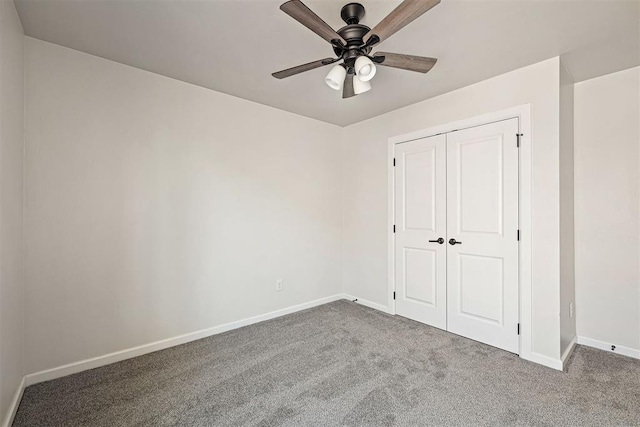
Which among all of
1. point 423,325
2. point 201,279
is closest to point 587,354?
point 423,325

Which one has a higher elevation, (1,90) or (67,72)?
(67,72)

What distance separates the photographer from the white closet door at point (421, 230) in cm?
304

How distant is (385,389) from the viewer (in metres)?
1.99

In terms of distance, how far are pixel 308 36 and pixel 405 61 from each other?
2.27 ft

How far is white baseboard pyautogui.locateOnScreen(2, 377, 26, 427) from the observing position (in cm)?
164

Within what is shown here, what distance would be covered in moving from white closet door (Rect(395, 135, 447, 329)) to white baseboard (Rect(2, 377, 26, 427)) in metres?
3.19

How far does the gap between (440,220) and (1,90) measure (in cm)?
333

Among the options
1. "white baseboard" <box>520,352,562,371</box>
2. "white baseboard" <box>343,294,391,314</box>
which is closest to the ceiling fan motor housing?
"white baseboard" <box>520,352,562,371</box>

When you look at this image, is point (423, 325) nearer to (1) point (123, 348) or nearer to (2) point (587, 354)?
(2) point (587, 354)

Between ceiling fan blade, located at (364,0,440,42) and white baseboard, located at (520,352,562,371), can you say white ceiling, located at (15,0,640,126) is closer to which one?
ceiling fan blade, located at (364,0,440,42)

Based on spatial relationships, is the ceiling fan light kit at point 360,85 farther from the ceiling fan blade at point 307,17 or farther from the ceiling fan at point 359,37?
the ceiling fan blade at point 307,17

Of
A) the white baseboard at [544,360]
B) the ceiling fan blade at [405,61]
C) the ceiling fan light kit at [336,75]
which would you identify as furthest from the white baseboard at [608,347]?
the ceiling fan light kit at [336,75]

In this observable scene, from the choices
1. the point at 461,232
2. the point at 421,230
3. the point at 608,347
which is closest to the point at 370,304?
the point at 421,230

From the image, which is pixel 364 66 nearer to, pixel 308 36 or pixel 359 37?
pixel 359 37
